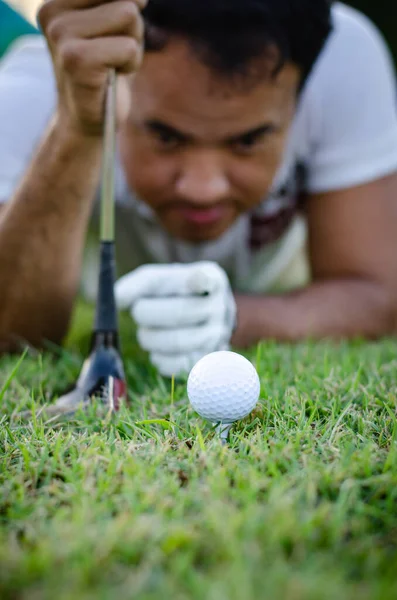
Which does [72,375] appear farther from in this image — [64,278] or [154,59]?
[154,59]

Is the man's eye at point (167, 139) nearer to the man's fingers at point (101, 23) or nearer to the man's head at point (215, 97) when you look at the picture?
the man's head at point (215, 97)

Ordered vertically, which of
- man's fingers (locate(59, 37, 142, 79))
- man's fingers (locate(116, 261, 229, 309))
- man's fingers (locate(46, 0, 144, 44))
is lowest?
man's fingers (locate(116, 261, 229, 309))

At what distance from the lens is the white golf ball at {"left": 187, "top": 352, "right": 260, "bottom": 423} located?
1.17 meters

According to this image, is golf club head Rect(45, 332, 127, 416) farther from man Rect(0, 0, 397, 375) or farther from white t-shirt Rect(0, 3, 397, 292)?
white t-shirt Rect(0, 3, 397, 292)

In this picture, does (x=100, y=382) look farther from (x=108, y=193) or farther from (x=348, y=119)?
(x=348, y=119)

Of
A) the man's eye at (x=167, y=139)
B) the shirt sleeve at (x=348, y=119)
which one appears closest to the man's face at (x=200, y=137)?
the man's eye at (x=167, y=139)

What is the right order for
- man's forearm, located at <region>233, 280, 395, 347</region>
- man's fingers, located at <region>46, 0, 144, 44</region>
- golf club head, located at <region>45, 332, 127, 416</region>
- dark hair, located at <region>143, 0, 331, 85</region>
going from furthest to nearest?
man's forearm, located at <region>233, 280, 395, 347</region> → dark hair, located at <region>143, 0, 331, 85</region> → man's fingers, located at <region>46, 0, 144, 44</region> → golf club head, located at <region>45, 332, 127, 416</region>

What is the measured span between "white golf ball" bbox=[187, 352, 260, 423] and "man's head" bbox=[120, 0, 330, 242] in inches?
49.1

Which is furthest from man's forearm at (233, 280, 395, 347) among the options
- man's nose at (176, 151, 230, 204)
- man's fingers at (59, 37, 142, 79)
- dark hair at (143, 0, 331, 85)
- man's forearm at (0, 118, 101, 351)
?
man's fingers at (59, 37, 142, 79)

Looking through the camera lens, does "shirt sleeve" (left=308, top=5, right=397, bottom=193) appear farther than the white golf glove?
Yes

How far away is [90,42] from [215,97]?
54cm

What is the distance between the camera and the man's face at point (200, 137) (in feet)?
7.19

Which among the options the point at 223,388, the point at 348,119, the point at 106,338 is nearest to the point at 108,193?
the point at 106,338

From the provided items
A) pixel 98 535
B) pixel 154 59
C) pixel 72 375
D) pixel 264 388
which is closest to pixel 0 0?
pixel 154 59
